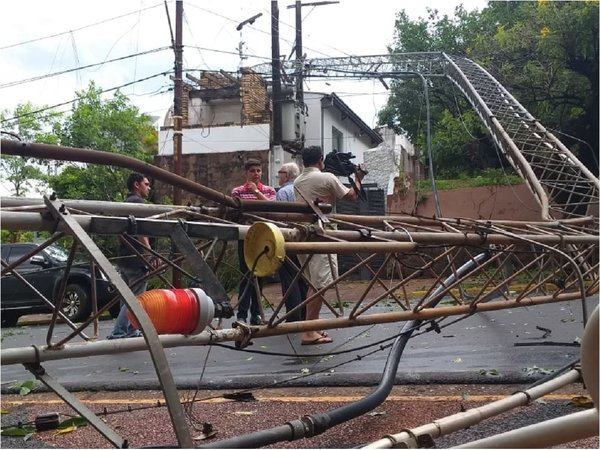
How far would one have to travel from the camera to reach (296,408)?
4344 mm

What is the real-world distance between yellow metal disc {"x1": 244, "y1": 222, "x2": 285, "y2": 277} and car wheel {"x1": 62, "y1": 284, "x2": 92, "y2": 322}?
9.94 metres

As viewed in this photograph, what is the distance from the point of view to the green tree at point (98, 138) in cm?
2066

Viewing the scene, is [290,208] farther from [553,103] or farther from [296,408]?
[553,103]

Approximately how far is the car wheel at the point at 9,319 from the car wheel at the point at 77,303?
1.33 metres

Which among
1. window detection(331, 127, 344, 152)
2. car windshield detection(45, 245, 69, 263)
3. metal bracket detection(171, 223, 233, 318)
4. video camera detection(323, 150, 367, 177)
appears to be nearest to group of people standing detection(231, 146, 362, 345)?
video camera detection(323, 150, 367, 177)

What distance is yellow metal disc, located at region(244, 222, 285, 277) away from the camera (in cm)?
258

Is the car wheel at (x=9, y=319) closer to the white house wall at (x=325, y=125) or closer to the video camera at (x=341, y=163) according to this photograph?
the video camera at (x=341, y=163)

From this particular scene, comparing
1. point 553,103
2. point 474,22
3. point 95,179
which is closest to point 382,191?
point 553,103

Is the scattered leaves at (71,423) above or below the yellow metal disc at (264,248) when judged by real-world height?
below

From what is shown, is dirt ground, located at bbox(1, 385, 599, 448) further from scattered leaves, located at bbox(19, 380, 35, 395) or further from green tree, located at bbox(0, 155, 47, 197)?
green tree, located at bbox(0, 155, 47, 197)

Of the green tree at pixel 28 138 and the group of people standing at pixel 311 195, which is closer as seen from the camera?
the group of people standing at pixel 311 195

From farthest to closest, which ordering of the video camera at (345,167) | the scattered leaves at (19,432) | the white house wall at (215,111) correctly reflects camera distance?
the white house wall at (215,111)
the video camera at (345,167)
the scattered leaves at (19,432)

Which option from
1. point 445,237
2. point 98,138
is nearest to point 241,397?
point 445,237

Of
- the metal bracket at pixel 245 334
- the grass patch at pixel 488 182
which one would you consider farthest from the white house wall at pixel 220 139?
the metal bracket at pixel 245 334
